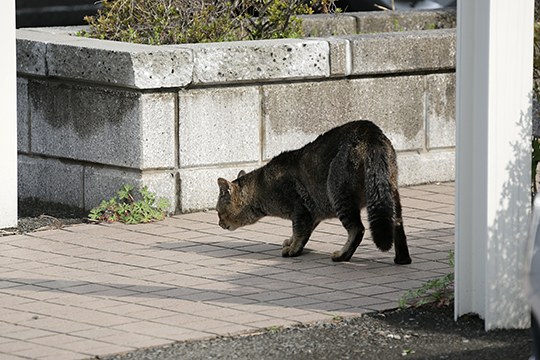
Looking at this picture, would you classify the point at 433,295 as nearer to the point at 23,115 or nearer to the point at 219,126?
the point at 219,126

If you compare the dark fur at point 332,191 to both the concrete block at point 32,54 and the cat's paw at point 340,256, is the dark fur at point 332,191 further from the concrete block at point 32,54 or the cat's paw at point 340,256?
the concrete block at point 32,54

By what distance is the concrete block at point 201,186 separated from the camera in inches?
380

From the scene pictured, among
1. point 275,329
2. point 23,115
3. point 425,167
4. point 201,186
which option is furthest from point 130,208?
point 275,329

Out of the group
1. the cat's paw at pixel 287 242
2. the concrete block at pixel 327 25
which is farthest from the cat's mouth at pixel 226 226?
the concrete block at pixel 327 25

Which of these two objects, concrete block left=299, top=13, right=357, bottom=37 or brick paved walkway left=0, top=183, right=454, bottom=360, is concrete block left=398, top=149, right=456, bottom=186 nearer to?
brick paved walkway left=0, top=183, right=454, bottom=360

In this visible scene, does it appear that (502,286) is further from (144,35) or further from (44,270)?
(144,35)

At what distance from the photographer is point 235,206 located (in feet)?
28.7

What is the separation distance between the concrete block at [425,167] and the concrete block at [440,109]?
0.09m

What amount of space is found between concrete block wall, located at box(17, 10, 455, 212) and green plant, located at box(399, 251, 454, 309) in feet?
9.52

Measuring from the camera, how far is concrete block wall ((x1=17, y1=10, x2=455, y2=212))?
9477mm

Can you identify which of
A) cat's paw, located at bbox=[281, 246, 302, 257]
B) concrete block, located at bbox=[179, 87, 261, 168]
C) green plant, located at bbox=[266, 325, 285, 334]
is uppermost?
concrete block, located at bbox=[179, 87, 261, 168]

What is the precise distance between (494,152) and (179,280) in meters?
2.28

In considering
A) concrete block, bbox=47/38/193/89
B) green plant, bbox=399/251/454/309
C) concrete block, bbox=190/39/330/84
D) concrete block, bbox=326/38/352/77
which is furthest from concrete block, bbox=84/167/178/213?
green plant, bbox=399/251/454/309

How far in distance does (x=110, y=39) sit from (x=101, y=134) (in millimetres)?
1273
